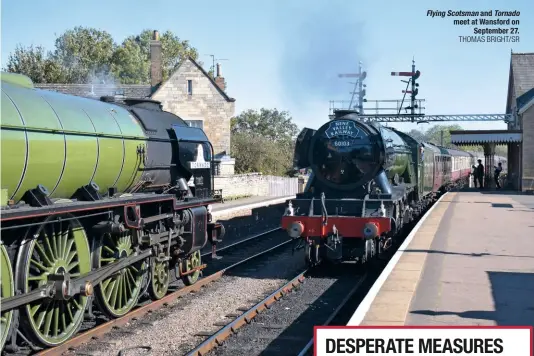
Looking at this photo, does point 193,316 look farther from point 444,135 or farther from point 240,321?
point 444,135

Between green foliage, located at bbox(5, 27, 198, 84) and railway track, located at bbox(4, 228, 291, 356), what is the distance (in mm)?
32883

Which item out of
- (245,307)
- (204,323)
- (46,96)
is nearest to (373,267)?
(245,307)

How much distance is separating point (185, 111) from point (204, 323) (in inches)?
1222

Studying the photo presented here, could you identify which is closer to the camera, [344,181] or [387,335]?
[387,335]

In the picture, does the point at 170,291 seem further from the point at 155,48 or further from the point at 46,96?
the point at 155,48

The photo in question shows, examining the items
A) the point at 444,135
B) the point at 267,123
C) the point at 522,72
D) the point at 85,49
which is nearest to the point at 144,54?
the point at 85,49

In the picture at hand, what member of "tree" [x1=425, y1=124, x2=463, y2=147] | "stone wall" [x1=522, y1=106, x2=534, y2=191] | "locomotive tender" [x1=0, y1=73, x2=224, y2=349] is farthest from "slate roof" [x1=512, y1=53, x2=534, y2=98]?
"tree" [x1=425, y1=124, x2=463, y2=147]

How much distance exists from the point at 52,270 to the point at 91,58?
59.4 metres

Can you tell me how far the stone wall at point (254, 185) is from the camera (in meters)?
31.6

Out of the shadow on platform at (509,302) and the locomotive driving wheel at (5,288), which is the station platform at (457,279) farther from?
the locomotive driving wheel at (5,288)

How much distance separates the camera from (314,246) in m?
12.4

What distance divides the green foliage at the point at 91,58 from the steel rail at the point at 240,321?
132 feet

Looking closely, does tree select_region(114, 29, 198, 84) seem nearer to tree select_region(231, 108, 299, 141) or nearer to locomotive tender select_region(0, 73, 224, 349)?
tree select_region(231, 108, 299, 141)

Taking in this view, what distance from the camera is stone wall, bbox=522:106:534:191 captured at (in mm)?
31308
